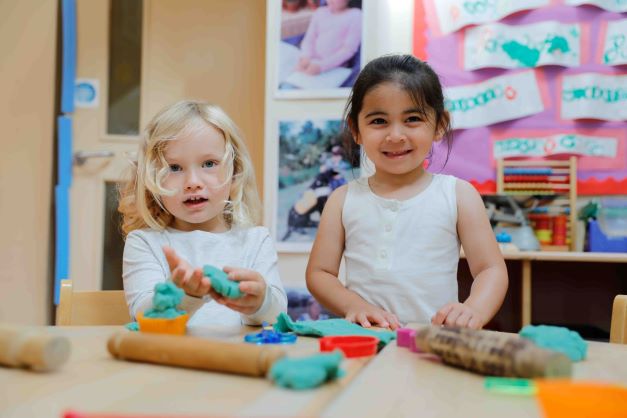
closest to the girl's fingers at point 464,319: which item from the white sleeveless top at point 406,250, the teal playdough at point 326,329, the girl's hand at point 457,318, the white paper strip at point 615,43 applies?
the girl's hand at point 457,318

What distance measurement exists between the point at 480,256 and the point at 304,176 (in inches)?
51.9

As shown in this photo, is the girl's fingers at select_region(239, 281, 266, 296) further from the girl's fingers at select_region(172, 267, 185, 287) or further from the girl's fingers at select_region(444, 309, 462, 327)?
the girl's fingers at select_region(444, 309, 462, 327)

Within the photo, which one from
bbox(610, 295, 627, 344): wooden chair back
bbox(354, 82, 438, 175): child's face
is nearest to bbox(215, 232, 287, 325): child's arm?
bbox(354, 82, 438, 175): child's face

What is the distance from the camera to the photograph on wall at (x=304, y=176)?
7.72 feet

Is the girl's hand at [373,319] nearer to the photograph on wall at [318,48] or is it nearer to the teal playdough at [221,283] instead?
the teal playdough at [221,283]

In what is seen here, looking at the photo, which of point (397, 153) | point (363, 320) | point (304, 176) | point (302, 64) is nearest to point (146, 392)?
point (363, 320)

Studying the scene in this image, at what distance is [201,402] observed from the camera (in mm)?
429

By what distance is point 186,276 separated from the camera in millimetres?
673

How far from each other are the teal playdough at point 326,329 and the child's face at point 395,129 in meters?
0.44

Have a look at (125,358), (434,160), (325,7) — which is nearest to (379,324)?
(125,358)

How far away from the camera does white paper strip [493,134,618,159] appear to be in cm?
230

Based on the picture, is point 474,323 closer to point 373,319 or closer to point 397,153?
point 373,319

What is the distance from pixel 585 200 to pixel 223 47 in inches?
64.5

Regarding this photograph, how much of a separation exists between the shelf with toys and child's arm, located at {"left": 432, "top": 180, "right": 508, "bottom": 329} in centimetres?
122
